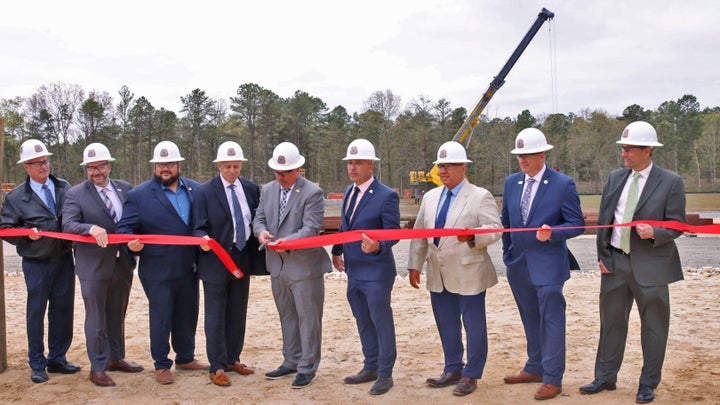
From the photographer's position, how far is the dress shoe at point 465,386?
5.63 meters

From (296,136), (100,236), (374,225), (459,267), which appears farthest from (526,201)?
(296,136)

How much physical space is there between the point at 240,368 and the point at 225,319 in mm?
531

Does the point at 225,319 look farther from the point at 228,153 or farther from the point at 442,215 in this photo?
the point at 442,215

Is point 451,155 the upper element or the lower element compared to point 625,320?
upper

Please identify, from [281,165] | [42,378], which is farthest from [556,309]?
[42,378]

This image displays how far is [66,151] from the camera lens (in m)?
56.7

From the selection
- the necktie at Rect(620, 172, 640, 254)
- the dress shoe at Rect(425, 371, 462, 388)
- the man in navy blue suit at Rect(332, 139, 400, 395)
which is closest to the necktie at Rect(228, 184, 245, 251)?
the man in navy blue suit at Rect(332, 139, 400, 395)

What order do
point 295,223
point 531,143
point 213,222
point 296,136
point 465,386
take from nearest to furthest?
point 531,143
point 465,386
point 295,223
point 213,222
point 296,136

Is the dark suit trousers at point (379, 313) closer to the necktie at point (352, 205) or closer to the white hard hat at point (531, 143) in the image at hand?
the necktie at point (352, 205)

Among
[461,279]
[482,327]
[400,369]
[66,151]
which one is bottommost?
[400,369]

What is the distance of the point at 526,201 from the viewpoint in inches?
226

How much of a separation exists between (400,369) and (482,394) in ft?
3.71

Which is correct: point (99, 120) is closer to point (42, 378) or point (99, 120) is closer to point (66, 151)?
→ point (66, 151)

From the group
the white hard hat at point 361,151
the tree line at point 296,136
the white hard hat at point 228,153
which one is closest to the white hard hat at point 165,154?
the white hard hat at point 228,153
